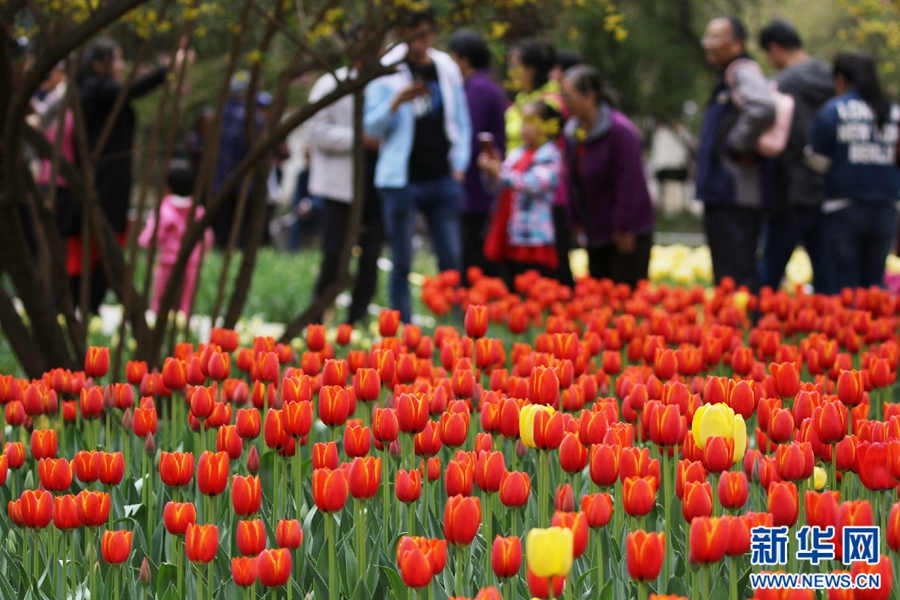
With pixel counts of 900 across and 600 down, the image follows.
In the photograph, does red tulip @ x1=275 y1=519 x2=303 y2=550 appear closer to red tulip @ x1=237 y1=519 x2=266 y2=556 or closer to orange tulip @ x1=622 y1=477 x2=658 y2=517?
red tulip @ x1=237 y1=519 x2=266 y2=556

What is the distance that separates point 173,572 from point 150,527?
0.35 m

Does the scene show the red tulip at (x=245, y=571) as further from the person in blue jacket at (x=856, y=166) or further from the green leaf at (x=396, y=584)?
the person in blue jacket at (x=856, y=166)

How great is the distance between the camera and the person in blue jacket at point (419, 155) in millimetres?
6879

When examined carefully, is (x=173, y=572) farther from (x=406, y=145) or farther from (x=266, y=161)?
(x=406, y=145)

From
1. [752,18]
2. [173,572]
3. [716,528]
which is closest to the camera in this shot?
[716,528]

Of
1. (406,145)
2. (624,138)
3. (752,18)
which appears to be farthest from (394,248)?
(752,18)

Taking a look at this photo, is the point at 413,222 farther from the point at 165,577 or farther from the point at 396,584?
the point at 396,584

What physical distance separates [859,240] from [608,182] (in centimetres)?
154

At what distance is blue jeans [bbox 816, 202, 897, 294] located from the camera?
22.3 feet

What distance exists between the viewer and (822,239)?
715 centimetres

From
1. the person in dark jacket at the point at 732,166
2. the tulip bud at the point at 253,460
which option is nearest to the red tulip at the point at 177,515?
the tulip bud at the point at 253,460

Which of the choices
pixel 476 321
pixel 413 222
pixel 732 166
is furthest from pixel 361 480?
pixel 413 222

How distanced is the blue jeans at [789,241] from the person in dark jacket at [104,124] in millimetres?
3751

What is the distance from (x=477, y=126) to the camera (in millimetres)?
7926
